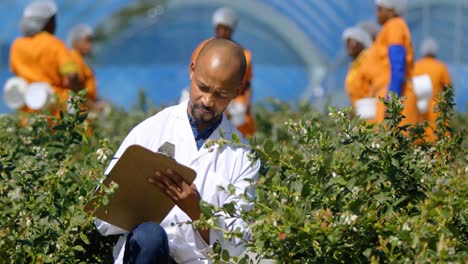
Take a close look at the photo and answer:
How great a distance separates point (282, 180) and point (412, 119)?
3287mm

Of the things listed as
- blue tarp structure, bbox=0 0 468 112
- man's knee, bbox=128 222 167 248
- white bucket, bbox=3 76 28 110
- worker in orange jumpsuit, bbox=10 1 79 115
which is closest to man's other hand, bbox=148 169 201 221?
man's knee, bbox=128 222 167 248

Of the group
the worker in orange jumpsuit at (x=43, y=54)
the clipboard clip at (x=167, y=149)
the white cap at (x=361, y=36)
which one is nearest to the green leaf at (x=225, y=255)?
the clipboard clip at (x=167, y=149)

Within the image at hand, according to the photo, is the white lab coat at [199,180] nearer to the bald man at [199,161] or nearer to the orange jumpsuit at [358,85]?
the bald man at [199,161]

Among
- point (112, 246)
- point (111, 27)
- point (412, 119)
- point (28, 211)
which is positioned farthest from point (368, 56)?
point (111, 27)

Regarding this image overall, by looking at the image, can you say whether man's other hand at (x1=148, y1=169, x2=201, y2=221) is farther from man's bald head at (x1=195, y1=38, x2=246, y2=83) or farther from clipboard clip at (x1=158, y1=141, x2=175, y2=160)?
man's bald head at (x1=195, y1=38, x2=246, y2=83)

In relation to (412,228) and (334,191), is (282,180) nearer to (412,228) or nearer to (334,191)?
(334,191)

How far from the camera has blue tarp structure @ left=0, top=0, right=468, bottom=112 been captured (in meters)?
19.2

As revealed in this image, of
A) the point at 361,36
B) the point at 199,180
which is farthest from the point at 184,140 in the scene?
the point at 361,36

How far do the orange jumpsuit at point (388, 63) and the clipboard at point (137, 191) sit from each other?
336cm

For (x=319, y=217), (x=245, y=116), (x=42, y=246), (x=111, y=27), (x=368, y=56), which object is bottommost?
(x=42, y=246)

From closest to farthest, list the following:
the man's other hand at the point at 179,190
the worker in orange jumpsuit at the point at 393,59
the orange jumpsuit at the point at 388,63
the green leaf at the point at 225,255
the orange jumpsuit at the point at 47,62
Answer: the green leaf at the point at 225,255 < the man's other hand at the point at 179,190 < the worker in orange jumpsuit at the point at 393,59 < the orange jumpsuit at the point at 388,63 < the orange jumpsuit at the point at 47,62

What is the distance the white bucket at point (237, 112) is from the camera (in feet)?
23.8

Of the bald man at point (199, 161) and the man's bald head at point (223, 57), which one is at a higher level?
the man's bald head at point (223, 57)

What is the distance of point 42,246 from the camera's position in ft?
11.0
